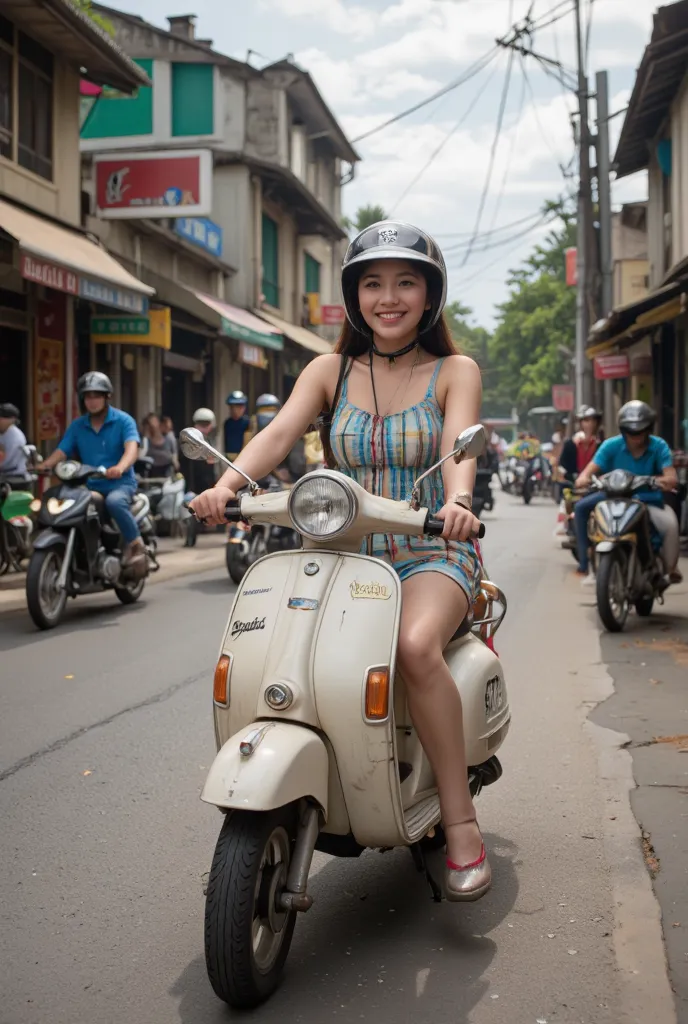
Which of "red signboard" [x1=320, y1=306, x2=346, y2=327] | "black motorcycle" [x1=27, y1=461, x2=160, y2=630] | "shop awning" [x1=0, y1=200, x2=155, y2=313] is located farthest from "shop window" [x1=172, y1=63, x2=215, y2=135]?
"black motorcycle" [x1=27, y1=461, x2=160, y2=630]

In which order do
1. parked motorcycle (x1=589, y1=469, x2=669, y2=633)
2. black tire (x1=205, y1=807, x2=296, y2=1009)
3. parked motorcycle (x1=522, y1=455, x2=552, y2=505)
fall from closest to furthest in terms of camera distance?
black tire (x1=205, y1=807, x2=296, y2=1009) → parked motorcycle (x1=589, y1=469, x2=669, y2=633) → parked motorcycle (x1=522, y1=455, x2=552, y2=505)

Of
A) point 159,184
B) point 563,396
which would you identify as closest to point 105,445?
point 159,184

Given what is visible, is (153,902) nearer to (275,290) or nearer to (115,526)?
(115,526)

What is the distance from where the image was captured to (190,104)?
947 inches

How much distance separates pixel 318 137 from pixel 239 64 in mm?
6915

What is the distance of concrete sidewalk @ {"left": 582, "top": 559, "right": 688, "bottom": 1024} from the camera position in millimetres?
3494

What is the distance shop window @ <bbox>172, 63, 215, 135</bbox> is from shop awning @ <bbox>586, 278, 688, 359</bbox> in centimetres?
885

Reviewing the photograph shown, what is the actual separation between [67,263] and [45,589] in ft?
18.4

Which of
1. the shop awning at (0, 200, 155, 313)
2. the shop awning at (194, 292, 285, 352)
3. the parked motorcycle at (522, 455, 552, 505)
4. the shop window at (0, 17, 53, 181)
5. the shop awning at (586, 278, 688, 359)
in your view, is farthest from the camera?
the parked motorcycle at (522, 455, 552, 505)

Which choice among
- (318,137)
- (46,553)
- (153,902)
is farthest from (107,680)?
(318,137)

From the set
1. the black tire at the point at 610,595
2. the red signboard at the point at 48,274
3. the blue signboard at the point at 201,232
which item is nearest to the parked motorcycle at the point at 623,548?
the black tire at the point at 610,595

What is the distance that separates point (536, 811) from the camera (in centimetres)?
458

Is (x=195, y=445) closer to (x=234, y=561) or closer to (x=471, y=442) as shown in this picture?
(x=471, y=442)

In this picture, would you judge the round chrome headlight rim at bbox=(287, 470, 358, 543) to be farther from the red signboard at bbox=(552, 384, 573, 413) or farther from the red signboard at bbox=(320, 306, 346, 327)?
the red signboard at bbox=(552, 384, 573, 413)
